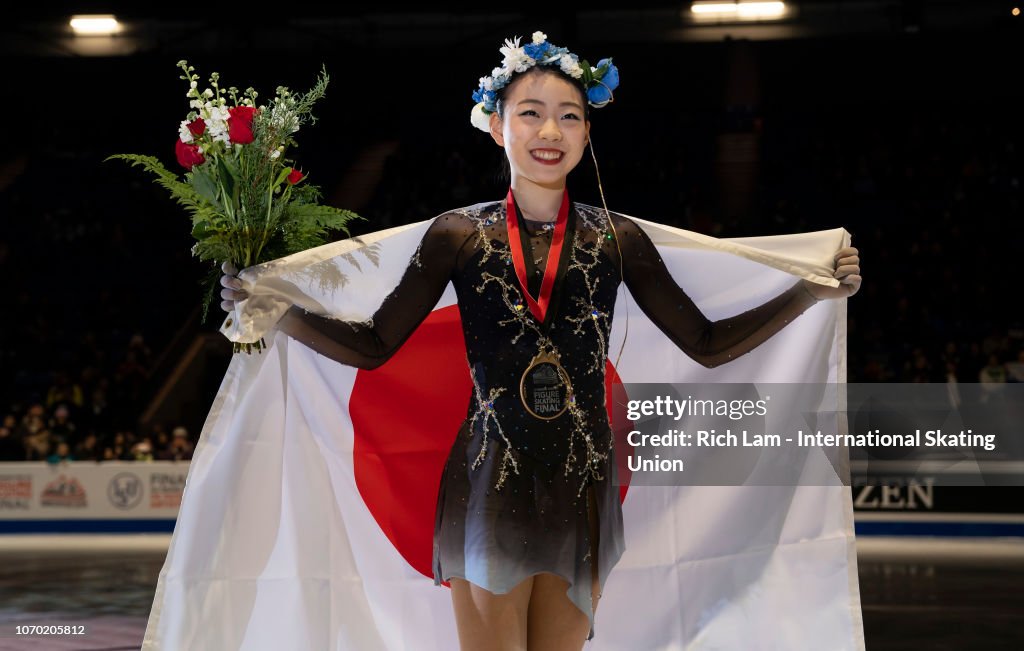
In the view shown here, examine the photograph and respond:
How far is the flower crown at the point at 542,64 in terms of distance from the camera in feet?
9.53

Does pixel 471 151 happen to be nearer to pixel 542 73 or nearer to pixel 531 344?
pixel 542 73

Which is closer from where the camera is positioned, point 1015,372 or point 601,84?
point 601,84

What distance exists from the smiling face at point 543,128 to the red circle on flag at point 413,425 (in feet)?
3.05

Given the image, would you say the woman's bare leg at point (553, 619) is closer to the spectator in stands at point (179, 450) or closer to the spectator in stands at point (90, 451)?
the spectator in stands at point (179, 450)

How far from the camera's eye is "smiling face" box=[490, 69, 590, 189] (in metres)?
2.86

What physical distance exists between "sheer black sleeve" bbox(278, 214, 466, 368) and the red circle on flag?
74 cm

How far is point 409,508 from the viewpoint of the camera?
142 inches

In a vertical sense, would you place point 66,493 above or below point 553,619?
above

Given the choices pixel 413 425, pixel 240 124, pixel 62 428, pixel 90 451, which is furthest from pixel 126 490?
pixel 240 124

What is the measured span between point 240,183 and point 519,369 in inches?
35.2

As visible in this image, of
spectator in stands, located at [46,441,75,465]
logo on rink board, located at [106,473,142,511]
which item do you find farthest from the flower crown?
spectator in stands, located at [46,441,75,465]

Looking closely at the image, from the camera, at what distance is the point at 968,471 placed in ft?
31.2

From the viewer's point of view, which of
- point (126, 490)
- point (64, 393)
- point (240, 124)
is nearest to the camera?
point (240, 124)

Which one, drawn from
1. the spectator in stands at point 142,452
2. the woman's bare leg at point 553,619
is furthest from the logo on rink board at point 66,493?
the woman's bare leg at point 553,619
